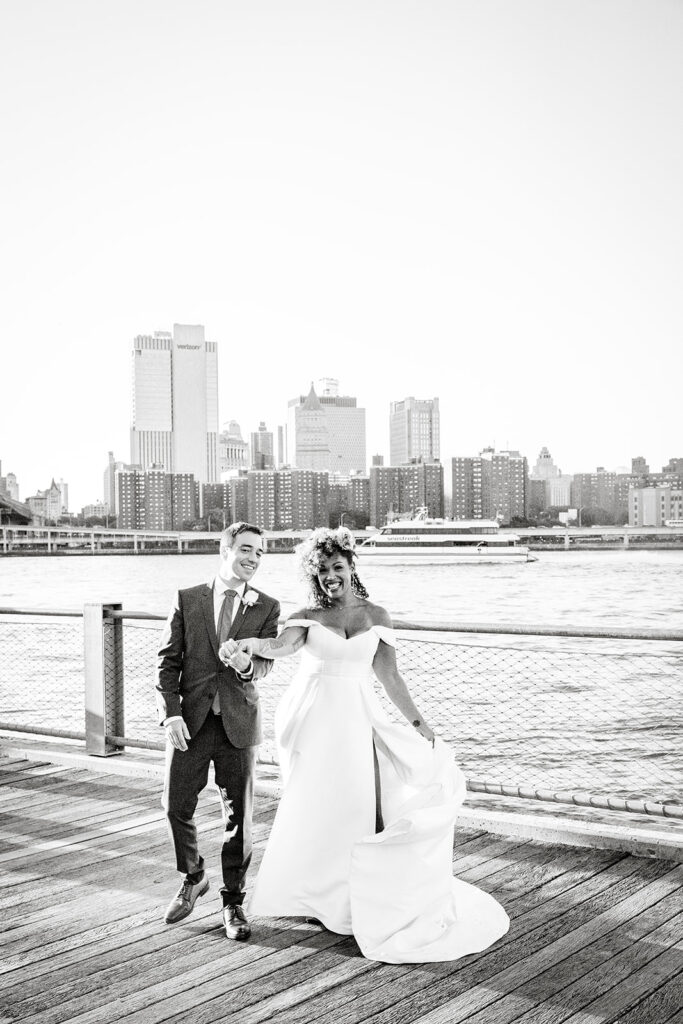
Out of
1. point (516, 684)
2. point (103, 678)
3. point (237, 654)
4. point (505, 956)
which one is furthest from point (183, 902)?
point (516, 684)

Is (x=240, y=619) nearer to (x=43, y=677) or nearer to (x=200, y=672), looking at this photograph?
(x=200, y=672)

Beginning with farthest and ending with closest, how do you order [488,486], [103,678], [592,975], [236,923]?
1. [488,486]
2. [103,678]
3. [236,923]
4. [592,975]

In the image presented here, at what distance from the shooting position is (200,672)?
3678mm

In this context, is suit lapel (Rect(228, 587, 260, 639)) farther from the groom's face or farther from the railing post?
the railing post

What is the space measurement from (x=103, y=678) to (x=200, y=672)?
2.65 metres

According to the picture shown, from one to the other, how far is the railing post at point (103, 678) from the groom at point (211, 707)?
2.51 m

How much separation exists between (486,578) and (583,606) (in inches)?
961

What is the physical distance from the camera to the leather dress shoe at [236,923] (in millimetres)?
3488

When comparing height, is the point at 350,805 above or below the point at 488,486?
below

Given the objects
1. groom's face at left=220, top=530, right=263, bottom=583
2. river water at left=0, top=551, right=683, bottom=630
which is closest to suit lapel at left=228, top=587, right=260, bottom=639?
groom's face at left=220, top=530, right=263, bottom=583

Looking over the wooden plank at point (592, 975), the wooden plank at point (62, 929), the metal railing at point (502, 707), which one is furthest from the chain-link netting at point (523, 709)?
the wooden plank at point (592, 975)

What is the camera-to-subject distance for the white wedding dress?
3436 millimetres

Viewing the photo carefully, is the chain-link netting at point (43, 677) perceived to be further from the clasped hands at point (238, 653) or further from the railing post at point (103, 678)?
the clasped hands at point (238, 653)

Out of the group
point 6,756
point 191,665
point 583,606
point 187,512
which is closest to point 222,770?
point 191,665
